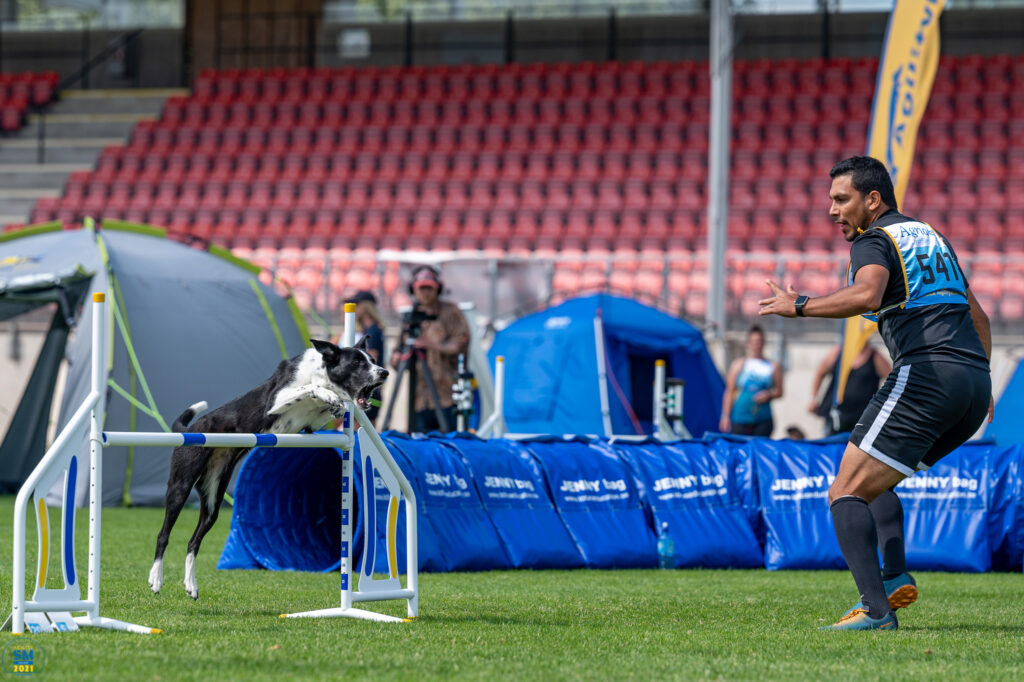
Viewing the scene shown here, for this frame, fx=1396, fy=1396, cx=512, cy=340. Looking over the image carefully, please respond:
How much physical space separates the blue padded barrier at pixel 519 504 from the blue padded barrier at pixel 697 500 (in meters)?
0.57

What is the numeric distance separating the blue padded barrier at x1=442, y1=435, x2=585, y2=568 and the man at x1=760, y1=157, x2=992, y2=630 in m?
2.80

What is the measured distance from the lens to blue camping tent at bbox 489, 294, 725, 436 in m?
13.0

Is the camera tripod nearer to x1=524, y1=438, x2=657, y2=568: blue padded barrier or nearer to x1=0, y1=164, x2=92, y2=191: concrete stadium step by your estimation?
x1=524, y1=438, x2=657, y2=568: blue padded barrier

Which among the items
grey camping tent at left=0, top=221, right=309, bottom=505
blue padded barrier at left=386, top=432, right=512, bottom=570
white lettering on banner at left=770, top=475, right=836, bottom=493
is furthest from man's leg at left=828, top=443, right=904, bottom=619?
grey camping tent at left=0, top=221, right=309, bottom=505

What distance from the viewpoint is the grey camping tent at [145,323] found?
10.4m

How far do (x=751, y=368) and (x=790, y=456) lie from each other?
11.6 feet

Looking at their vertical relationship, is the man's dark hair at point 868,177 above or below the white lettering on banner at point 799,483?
above

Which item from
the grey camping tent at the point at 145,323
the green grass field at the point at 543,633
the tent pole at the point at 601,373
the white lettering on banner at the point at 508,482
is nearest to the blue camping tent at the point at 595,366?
the tent pole at the point at 601,373

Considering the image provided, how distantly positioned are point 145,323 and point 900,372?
716 centimetres

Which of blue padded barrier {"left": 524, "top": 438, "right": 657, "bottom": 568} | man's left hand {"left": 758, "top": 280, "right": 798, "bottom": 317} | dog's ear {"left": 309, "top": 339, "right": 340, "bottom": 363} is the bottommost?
blue padded barrier {"left": 524, "top": 438, "right": 657, "bottom": 568}

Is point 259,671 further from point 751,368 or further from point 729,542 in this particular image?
point 751,368

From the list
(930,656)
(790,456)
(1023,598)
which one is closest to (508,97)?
(790,456)
